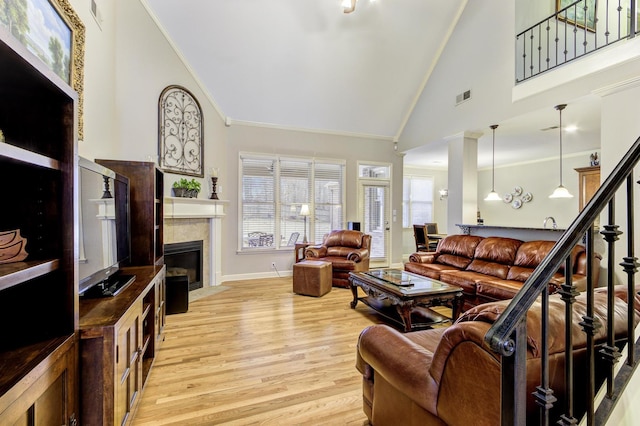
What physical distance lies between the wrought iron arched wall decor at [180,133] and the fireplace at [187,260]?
1.10 meters

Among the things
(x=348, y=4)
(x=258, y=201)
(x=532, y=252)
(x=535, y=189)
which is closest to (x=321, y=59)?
(x=348, y=4)

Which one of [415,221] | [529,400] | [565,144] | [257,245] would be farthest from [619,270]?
[415,221]

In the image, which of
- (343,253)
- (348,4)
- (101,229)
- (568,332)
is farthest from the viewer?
(343,253)

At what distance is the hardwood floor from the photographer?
195 cm

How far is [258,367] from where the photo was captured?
99.1 inches

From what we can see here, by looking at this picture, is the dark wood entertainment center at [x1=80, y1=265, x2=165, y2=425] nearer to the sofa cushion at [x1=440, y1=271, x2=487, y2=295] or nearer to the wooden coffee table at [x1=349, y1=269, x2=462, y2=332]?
the wooden coffee table at [x1=349, y1=269, x2=462, y2=332]

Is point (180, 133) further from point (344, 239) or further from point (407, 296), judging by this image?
point (407, 296)

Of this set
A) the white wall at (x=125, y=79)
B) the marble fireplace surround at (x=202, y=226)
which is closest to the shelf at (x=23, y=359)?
the white wall at (x=125, y=79)

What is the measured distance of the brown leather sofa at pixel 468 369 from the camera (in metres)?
0.99

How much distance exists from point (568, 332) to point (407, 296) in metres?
2.11

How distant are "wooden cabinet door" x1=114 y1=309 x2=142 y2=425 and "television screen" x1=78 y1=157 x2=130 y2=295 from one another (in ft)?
1.13

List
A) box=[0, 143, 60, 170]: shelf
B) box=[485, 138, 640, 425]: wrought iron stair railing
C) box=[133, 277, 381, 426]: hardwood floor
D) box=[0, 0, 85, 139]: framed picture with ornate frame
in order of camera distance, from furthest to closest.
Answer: box=[133, 277, 381, 426]: hardwood floor → box=[0, 0, 85, 139]: framed picture with ornate frame → box=[0, 143, 60, 170]: shelf → box=[485, 138, 640, 425]: wrought iron stair railing

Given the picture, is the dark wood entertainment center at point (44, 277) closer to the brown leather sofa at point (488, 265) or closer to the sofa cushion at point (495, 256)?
the brown leather sofa at point (488, 265)

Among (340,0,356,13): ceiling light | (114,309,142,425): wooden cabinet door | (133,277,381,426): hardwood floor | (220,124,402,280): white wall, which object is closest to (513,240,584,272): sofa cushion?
(133,277,381,426): hardwood floor
